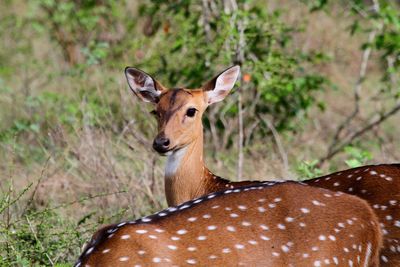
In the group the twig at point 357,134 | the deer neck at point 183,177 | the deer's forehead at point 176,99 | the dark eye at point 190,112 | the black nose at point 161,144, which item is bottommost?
the twig at point 357,134

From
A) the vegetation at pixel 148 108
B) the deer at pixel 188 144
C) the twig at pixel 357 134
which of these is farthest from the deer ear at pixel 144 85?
the twig at pixel 357 134

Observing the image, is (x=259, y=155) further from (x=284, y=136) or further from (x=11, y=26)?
(x=11, y=26)

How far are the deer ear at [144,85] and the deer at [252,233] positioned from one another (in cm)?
Result: 204

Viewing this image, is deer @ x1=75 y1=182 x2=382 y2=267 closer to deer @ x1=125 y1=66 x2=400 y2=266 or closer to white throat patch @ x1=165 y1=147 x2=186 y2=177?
deer @ x1=125 y1=66 x2=400 y2=266

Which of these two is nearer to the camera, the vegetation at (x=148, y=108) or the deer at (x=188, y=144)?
the deer at (x=188, y=144)

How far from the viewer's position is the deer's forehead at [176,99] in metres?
6.88

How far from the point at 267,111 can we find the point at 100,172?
272cm

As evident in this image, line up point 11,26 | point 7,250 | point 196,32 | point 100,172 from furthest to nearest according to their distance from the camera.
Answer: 1. point 11,26
2. point 196,32
3. point 100,172
4. point 7,250

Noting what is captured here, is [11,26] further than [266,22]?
Yes

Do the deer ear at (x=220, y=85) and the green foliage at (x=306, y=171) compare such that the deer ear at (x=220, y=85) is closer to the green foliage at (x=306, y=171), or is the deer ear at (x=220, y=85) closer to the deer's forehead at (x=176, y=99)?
the deer's forehead at (x=176, y=99)

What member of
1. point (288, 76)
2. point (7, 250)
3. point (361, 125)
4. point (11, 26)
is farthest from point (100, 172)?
point (11, 26)

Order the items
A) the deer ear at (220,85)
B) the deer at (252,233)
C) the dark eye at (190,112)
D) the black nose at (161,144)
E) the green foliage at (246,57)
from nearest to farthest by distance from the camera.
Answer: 1. the deer at (252,233)
2. the black nose at (161,144)
3. the dark eye at (190,112)
4. the deer ear at (220,85)
5. the green foliage at (246,57)

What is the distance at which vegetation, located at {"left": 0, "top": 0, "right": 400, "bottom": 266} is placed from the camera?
751 cm

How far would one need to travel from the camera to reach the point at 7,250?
232 inches
